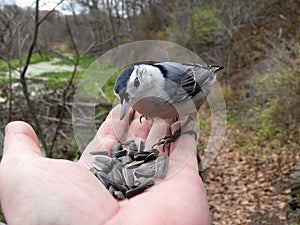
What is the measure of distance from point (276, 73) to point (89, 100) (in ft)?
14.6

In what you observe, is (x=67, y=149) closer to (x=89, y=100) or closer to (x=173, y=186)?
(x=89, y=100)

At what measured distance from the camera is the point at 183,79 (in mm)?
2180

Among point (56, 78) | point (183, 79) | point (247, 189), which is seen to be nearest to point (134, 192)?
point (183, 79)

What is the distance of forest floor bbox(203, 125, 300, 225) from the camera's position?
4.16 m

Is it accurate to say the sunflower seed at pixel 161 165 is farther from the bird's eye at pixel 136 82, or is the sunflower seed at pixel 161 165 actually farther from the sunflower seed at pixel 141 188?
the bird's eye at pixel 136 82

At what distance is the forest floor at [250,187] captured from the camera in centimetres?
416

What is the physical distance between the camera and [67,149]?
4.61 m

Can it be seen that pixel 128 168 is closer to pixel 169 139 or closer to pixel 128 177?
pixel 128 177

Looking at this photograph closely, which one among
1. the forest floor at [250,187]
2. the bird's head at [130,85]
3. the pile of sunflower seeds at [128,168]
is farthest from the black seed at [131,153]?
the forest floor at [250,187]

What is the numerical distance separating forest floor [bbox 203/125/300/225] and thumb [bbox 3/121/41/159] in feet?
9.84

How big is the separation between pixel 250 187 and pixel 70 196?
372cm

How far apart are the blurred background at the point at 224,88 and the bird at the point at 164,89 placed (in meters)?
0.71

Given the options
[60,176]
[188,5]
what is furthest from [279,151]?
[188,5]

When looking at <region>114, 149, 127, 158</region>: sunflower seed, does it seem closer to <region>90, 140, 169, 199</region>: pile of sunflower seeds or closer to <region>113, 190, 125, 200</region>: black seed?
<region>90, 140, 169, 199</region>: pile of sunflower seeds
